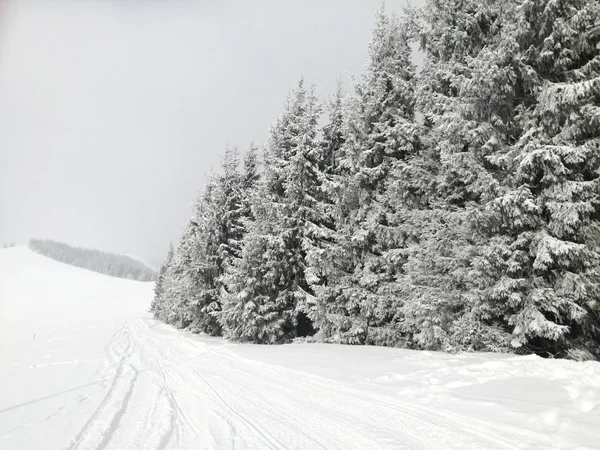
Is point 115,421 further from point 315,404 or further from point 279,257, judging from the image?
point 279,257

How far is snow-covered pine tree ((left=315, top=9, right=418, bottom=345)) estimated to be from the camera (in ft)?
44.0

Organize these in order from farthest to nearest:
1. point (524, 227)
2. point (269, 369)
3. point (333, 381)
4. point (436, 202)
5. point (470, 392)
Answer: point (436, 202)
point (269, 369)
point (524, 227)
point (333, 381)
point (470, 392)

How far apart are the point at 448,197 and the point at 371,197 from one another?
3.44 meters

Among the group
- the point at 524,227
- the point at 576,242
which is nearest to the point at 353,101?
the point at 524,227

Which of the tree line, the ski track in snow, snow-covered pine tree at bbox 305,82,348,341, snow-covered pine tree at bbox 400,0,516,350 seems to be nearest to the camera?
the ski track in snow

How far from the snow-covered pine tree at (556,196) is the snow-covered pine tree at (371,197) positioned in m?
4.58

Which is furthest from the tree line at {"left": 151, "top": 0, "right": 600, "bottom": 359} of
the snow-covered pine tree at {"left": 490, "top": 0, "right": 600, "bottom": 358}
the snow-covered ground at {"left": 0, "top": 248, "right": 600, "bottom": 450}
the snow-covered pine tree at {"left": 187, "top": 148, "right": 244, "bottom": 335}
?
the snow-covered pine tree at {"left": 187, "top": 148, "right": 244, "bottom": 335}

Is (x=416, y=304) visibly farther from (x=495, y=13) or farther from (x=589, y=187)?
(x=495, y=13)

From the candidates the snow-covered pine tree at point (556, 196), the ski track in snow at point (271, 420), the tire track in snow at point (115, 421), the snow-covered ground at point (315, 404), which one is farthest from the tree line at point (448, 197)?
the tire track in snow at point (115, 421)

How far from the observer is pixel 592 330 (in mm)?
8562

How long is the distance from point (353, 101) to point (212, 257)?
46.4ft

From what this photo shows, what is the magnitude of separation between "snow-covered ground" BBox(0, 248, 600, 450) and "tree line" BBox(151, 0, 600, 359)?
167 centimetres

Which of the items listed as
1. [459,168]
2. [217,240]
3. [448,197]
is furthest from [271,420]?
[217,240]

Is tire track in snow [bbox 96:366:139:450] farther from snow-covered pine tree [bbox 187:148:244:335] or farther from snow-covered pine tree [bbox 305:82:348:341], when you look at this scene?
snow-covered pine tree [bbox 187:148:244:335]
